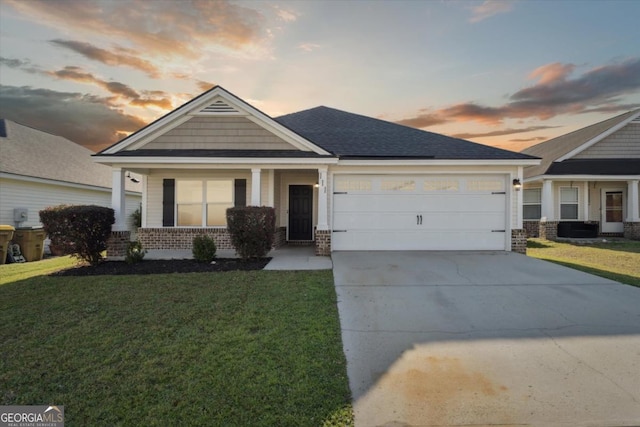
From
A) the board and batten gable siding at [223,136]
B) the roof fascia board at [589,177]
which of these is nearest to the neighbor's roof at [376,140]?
the board and batten gable siding at [223,136]

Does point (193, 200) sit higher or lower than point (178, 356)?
higher

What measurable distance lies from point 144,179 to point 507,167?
12.7 metres

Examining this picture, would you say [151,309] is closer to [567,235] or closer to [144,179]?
[144,179]

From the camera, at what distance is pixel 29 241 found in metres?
11.4

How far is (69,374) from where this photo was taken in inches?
119

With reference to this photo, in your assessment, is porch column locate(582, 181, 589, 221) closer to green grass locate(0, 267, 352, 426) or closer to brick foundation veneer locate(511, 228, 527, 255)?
brick foundation veneer locate(511, 228, 527, 255)

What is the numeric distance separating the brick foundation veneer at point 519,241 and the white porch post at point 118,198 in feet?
41.6

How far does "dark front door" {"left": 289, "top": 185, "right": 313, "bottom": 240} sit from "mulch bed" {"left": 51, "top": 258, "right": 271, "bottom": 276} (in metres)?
3.51

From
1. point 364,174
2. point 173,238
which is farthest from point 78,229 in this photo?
point 364,174

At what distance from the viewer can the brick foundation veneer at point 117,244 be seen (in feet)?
30.7

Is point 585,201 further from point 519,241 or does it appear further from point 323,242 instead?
point 323,242

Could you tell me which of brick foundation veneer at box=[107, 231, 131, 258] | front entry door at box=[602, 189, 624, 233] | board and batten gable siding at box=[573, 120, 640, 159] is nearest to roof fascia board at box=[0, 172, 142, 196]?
brick foundation veneer at box=[107, 231, 131, 258]

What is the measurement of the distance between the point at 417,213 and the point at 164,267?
779cm

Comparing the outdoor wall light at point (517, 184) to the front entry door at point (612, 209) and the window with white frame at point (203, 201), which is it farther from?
the front entry door at point (612, 209)
